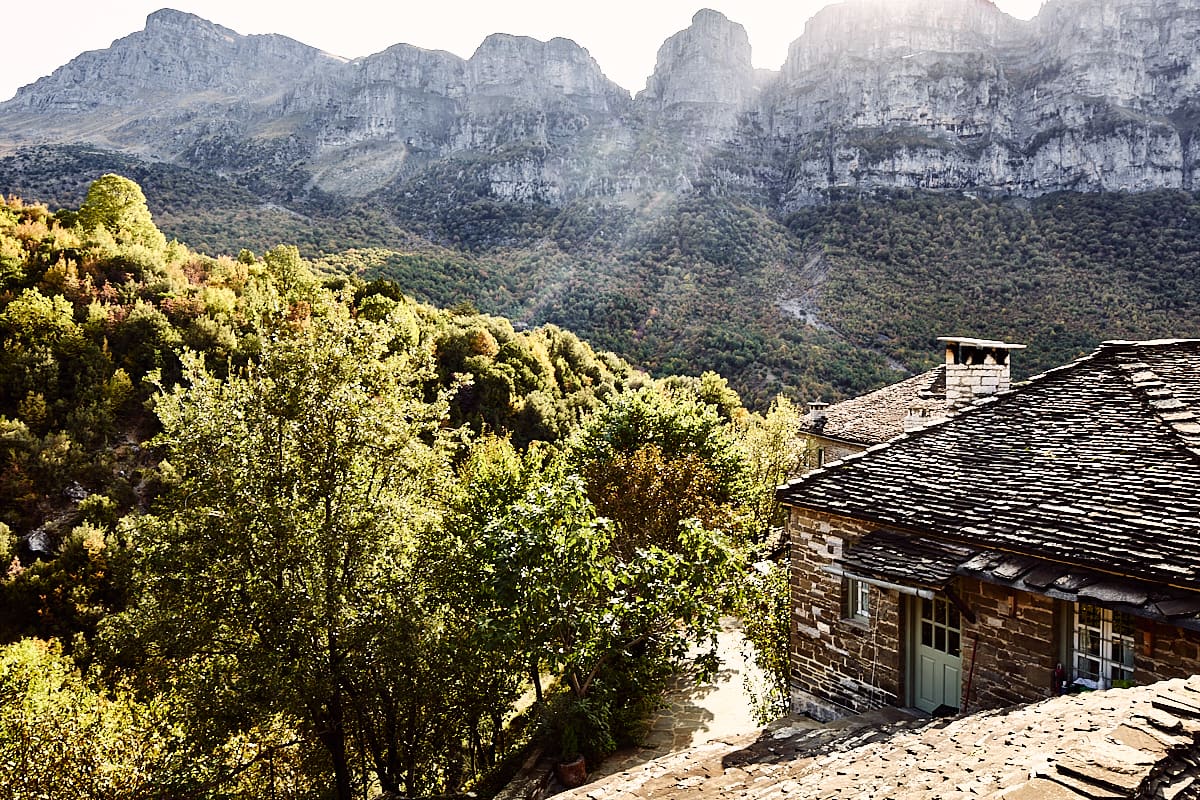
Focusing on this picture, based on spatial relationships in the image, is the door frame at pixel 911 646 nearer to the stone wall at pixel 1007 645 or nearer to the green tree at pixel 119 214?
the stone wall at pixel 1007 645

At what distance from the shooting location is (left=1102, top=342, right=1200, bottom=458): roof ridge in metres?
7.64

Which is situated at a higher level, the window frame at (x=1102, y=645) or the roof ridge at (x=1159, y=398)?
the roof ridge at (x=1159, y=398)

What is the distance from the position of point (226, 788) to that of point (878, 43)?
130 metres

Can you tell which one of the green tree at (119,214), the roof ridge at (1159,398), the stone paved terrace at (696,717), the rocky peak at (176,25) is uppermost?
the rocky peak at (176,25)

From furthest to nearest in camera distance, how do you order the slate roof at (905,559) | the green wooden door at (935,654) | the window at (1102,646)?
the green wooden door at (935,654), the slate roof at (905,559), the window at (1102,646)

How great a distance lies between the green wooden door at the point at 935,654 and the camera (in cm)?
809

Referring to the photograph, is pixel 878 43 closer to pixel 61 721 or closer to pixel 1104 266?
pixel 1104 266

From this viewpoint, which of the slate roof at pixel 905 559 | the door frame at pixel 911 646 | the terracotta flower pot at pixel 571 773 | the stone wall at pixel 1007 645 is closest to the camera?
the stone wall at pixel 1007 645

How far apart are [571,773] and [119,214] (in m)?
41.5

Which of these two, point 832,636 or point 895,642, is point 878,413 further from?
point 895,642

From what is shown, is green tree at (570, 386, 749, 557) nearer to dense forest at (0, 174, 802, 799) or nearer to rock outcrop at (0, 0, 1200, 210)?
dense forest at (0, 174, 802, 799)

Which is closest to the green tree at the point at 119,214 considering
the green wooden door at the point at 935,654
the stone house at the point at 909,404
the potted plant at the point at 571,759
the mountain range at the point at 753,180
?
the mountain range at the point at 753,180

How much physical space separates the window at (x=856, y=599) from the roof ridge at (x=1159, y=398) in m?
4.16

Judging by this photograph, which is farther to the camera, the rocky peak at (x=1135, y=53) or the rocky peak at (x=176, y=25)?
the rocky peak at (x=176, y=25)
